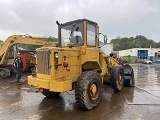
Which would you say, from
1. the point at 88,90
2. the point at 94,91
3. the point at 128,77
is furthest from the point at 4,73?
the point at 88,90

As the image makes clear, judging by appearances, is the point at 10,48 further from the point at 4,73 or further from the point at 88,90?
the point at 88,90

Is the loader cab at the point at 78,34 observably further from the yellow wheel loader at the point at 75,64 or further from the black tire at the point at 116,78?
the black tire at the point at 116,78

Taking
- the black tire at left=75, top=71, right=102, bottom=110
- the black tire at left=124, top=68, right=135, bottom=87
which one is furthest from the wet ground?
the black tire at left=124, top=68, right=135, bottom=87

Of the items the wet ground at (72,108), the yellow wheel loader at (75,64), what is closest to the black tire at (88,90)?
the yellow wheel loader at (75,64)

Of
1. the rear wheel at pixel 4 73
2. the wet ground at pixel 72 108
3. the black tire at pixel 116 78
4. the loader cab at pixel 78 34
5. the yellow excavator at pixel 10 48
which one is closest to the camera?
the wet ground at pixel 72 108

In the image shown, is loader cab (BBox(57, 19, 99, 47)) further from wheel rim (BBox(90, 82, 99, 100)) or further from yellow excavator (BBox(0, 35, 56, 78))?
yellow excavator (BBox(0, 35, 56, 78))

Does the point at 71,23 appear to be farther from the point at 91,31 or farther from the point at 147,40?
the point at 147,40

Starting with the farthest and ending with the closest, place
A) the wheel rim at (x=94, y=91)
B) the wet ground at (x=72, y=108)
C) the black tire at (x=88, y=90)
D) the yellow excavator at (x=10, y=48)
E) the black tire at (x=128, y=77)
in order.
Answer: the yellow excavator at (x=10, y=48) → the black tire at (x=128, y=77) → the wheel rim at (x=94, y=91) → the black tire at (x=88, y=90) → the wet ground at (x=72, y=108)

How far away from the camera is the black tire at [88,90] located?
6363 millimetres

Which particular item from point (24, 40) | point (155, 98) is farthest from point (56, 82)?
point (24, 40)

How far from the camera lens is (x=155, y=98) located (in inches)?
335

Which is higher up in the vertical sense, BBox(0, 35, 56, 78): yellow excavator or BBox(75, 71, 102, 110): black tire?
BBox(0, 35, 56, 78): yellow excavator

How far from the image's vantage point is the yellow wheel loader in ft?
20.9

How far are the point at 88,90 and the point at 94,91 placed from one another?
0.44 metres
